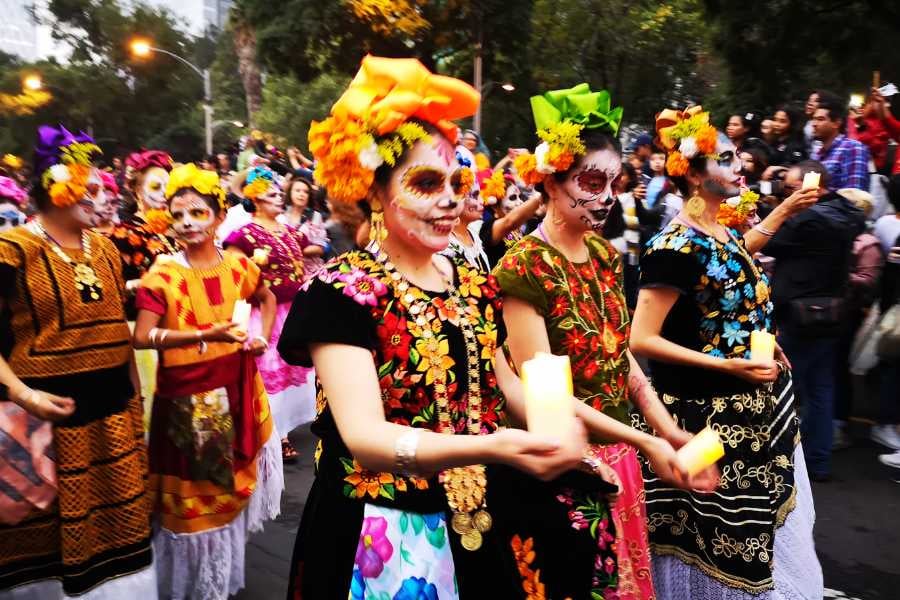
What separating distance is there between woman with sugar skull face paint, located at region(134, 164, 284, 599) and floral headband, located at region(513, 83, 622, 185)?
68.6 inches

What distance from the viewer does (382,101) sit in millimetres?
2137

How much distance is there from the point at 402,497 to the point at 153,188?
384 centimetres

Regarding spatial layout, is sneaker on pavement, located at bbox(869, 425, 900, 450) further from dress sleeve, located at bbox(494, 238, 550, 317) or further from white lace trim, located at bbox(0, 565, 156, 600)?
white lace trim, located at bbox(0, 565, 156, 600)

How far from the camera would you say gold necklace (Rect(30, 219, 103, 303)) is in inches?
138

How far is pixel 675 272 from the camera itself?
3271mm

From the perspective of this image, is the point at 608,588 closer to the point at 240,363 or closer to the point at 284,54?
the point at 240,363

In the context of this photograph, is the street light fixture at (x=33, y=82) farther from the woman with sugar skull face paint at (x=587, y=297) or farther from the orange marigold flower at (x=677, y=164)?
the woman with sugar skull face paint at (x=587, y=297)

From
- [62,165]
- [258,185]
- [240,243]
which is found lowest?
[240,243]

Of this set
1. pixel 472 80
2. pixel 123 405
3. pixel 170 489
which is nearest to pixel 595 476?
pixel 123 405

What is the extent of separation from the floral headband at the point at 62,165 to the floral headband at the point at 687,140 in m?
2.50

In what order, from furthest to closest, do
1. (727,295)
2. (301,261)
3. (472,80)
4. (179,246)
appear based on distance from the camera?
(472,80) < (301,261) < (179,246) < (727,295)

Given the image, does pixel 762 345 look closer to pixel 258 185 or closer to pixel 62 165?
pixel 62 165

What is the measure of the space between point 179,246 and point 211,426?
4.83ft

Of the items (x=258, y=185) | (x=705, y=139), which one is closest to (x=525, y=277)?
(x=705, y=139)
